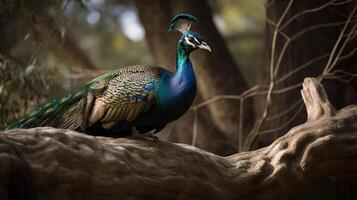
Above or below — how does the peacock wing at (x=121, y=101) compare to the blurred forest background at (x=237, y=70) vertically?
below

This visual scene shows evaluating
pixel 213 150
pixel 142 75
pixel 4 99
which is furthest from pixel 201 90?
pixel 142 75

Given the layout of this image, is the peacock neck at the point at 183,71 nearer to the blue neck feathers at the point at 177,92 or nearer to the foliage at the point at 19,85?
the blue neck feathers at the point at 177,92

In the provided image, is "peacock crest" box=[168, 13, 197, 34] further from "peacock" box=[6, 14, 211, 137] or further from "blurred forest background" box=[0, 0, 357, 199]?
"blurred forest background" box=[0, 0, 357, 199]

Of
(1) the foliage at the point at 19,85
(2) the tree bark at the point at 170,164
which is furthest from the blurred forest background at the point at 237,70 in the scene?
(2) the tree bark at the point at 170,164

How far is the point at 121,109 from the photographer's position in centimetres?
415

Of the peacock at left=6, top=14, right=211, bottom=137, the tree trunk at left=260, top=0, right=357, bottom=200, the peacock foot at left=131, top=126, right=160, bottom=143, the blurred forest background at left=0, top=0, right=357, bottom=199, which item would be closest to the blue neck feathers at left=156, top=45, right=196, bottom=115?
the peacock at left=6, top=14, right=211, bottom=137

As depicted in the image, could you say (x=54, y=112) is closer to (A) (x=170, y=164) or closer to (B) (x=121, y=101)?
(B) (x=121, y=101)

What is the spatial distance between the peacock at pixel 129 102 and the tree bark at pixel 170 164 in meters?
0.18

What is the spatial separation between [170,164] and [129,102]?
1.53 ft

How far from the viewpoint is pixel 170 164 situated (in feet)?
13.3

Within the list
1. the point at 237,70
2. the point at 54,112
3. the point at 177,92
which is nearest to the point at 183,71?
the point at 177,92

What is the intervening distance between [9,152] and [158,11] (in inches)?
149

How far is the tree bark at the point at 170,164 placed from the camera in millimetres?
3424

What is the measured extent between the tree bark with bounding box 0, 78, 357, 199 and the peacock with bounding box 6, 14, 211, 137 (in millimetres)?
182
